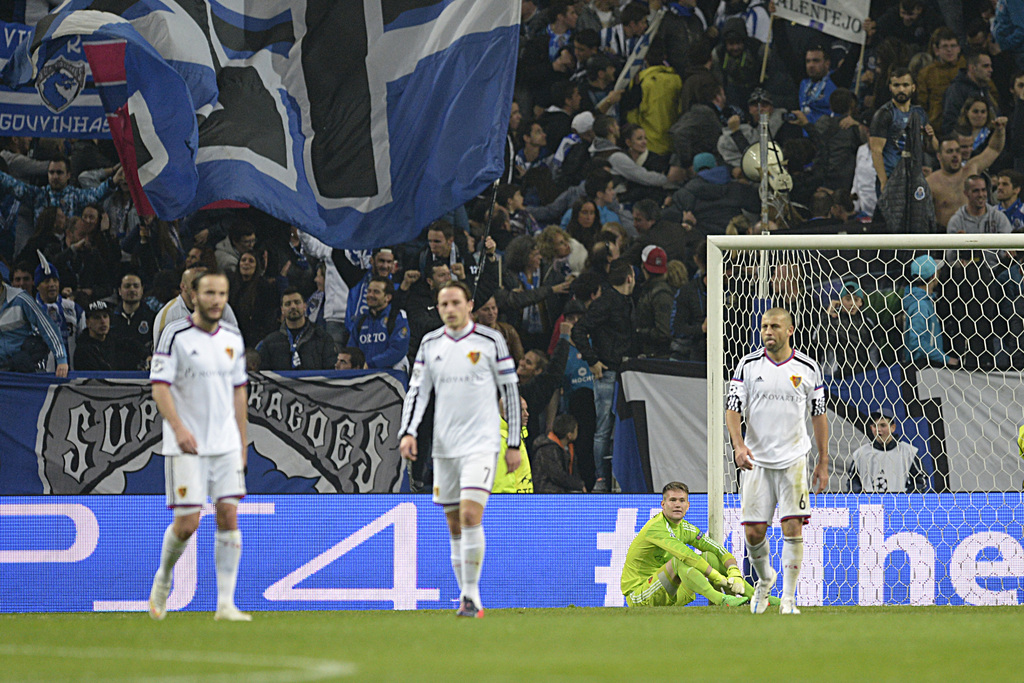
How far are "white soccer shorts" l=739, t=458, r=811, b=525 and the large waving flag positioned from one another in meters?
4.46

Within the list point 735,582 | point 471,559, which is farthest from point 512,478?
point 471,559

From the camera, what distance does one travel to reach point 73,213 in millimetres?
13852

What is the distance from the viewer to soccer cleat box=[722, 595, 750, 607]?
31.1 feet

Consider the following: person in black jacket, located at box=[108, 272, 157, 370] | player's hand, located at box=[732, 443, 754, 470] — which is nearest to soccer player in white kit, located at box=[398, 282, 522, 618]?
player's hand, located at box=[732, 443, 754, 470]

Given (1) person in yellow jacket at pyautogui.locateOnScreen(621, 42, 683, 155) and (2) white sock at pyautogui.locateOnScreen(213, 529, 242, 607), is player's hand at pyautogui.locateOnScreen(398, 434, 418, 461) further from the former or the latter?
(1) person in yellow jacket at pyautogui.locateOnScreen(621, 42, 683, 155)

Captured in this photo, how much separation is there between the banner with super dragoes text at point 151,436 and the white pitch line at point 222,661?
20.3 feet

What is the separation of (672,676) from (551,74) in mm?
11706

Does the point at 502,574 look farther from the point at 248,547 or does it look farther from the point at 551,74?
the point at 551,74

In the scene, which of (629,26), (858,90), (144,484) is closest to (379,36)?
(629,26)

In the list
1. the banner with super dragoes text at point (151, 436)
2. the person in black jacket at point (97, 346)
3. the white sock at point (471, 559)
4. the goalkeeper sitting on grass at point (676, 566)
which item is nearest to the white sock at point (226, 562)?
the white sock at point (471, 559)

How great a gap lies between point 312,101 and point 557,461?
13.8 feet

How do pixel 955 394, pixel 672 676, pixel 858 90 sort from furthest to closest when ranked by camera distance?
pixel 858 90, pixel 955 394, pixel 672 676

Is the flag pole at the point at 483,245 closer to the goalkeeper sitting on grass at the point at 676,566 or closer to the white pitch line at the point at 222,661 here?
the goalkeeper sitting on grass at the point at 676,566

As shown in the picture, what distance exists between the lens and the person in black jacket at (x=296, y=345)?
12969 millimetres
